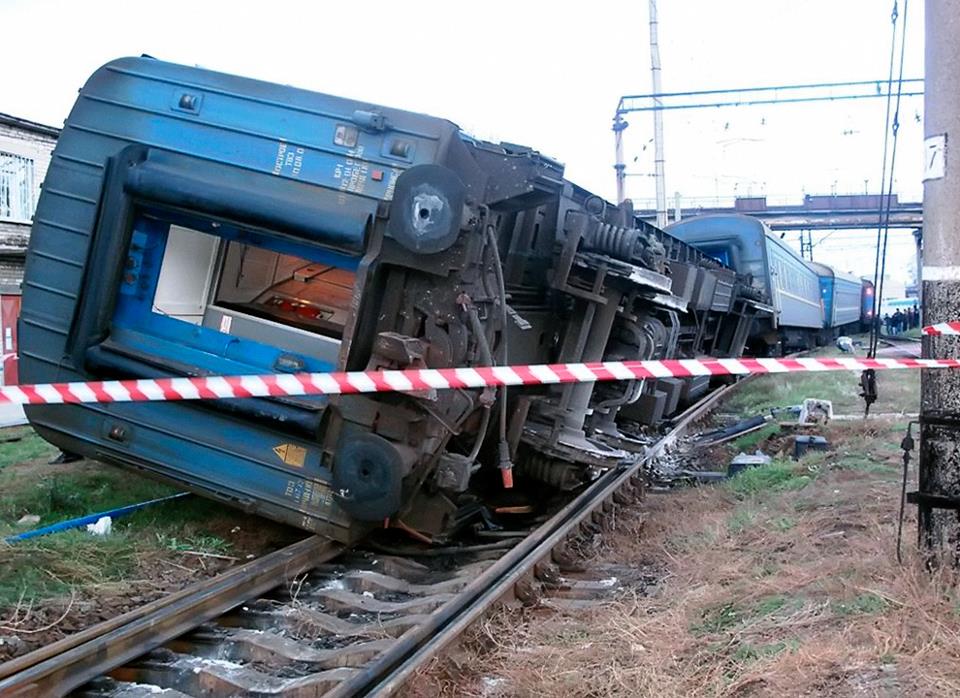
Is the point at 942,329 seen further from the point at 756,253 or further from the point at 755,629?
the point at 756,253

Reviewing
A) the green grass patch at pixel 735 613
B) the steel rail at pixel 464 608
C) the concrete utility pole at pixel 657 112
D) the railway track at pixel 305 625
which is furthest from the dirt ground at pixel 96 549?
the concrete utility pole at pixel 657 112

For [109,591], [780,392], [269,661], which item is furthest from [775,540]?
[780,392]

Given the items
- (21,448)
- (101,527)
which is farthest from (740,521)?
(21,448)

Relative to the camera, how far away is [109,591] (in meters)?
4.80

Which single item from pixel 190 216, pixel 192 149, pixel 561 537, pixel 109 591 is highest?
pixel 192 149

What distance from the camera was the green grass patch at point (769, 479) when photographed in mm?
7251

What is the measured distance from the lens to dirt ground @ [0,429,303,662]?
176 inches

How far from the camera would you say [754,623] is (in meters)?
3.99

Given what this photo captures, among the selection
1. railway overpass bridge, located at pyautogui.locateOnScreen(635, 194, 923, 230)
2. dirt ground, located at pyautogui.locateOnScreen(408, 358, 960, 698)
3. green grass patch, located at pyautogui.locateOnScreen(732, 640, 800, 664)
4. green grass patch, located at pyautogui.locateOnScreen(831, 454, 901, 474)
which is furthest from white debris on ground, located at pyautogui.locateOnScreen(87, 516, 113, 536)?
railway overpass bridge, located at pyautogui.locateOnScreen(635, 194, 923, 230)

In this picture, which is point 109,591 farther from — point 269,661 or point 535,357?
point 535,357

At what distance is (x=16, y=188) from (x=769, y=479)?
14.3 metres

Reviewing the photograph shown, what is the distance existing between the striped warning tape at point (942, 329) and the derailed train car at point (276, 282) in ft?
7.80

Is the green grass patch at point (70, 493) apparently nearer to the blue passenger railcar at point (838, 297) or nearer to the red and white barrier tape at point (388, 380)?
the red and white barrier tape at point (388, 380)

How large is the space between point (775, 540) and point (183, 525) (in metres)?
3.96
